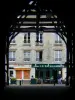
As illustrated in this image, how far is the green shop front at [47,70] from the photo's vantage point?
6504 cm

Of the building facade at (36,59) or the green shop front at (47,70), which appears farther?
the building facade at (36,59)

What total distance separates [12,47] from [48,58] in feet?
19.4

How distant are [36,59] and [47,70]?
7.91 feet

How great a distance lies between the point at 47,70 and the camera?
65.6m

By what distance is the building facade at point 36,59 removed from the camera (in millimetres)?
65188

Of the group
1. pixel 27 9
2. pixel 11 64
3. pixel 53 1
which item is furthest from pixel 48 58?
pixel 53 1

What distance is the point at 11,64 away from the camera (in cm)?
6575

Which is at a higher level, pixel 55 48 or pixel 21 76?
pixel 55 48

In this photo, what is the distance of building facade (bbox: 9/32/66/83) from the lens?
214ft

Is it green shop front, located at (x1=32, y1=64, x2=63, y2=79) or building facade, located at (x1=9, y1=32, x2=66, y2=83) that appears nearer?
green shop front, located at (x1=32, y1=64, x2=63, y2=79)

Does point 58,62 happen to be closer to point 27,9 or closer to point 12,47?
point 12,47

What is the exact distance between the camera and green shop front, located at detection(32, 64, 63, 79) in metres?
65.0

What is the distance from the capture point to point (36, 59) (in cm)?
6556

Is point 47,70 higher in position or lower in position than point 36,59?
lower
